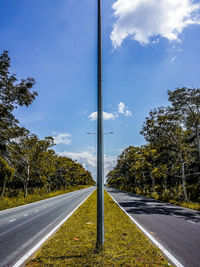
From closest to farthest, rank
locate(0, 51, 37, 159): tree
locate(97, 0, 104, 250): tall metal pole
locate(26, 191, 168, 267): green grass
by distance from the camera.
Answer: locate(26, 191, 168, 267): green grass
locate(97, 0, 104, 250): tall metal pole
locate(0, 51, 37, 159): tree

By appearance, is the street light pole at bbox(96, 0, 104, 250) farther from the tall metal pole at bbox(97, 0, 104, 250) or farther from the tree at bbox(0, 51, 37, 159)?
the tree at bbox(0, 51, 37, 159)

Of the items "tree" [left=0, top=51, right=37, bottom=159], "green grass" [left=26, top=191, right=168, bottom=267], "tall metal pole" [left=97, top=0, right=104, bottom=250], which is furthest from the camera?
"tree" [left=0, top=51, right=37, bottom=159]

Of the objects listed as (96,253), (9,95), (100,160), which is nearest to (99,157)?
(100,160)

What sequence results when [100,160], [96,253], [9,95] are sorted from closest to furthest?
1. [96,253]
2. [100,160]
3. [9,95]

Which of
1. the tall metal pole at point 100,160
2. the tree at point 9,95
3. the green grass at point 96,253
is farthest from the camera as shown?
the tree at point 9,95

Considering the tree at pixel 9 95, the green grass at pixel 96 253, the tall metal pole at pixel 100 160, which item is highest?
the tree at pixel 9 95

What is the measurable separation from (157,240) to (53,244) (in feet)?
11.5

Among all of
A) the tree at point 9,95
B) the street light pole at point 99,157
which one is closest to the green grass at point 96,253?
the street light pole at point 99,157

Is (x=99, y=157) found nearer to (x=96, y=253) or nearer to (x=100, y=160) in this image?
(x=100, y=160)

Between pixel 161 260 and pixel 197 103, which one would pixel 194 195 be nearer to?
pixel 197 103

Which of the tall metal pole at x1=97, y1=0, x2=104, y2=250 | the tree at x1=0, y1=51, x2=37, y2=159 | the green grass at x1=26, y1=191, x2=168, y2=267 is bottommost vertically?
the green grass at x1=26, y1=191, x2=168, y2=267

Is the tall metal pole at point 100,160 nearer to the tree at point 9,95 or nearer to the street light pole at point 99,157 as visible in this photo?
the street light pole at point 99,157

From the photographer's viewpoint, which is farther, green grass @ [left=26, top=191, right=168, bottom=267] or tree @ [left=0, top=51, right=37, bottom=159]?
tree @ [left=0, top=51, right=37, bottom=159]

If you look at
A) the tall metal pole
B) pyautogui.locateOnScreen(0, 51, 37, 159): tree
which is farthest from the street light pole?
pyautogui.locateOnScreen(0, 51, 37, 159): tree
